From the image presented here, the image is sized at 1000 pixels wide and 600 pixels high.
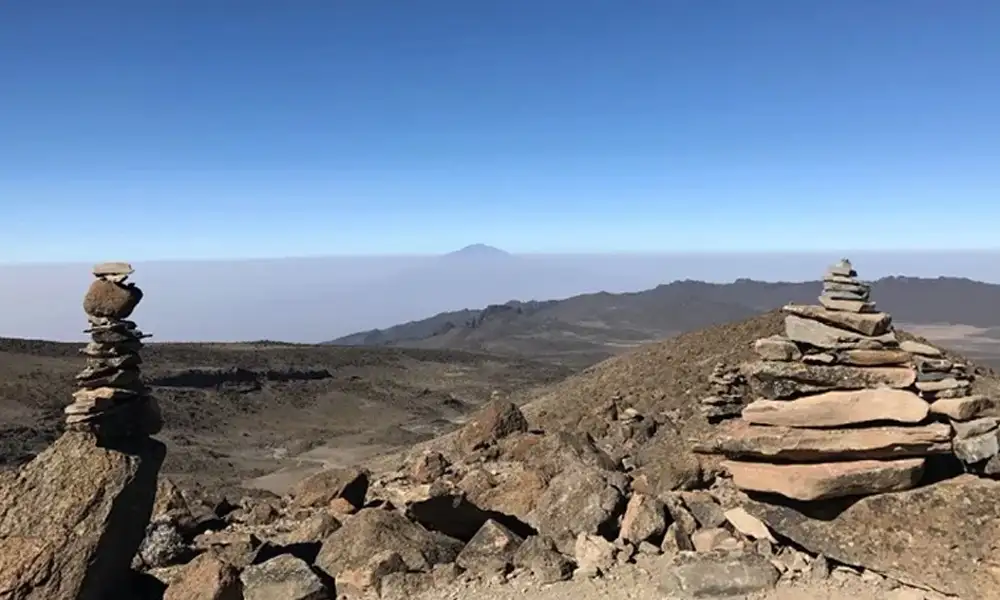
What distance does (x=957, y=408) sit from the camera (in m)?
10.1

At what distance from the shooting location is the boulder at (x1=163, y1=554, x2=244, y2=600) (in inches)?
353

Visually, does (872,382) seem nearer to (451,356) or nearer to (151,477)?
(151,477)

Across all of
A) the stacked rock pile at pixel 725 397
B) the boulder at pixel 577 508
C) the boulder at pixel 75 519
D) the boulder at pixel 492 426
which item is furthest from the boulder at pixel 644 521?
the stacked rock pile at pixel 725 397

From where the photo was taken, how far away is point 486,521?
1102 centimetres

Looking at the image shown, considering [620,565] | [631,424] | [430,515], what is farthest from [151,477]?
[631,424]

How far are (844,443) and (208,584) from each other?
7.60 m

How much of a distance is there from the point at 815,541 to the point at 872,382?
6.95 ft

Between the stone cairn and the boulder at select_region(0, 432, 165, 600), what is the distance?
0.32 metres

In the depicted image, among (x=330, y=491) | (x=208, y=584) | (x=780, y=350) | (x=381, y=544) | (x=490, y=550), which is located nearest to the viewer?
(x=208, y=584)

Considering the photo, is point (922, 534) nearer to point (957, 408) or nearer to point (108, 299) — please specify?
point (957, 408)

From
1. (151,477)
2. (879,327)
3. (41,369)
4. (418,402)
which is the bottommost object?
(418,402)

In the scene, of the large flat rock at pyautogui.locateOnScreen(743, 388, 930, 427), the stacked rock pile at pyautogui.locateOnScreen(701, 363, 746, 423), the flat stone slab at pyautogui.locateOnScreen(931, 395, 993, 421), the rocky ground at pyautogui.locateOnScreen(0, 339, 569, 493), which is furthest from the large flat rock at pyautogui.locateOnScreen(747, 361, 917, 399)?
the rocky ground at pyautogui.locateOnScreen(0, 339, 569, 493)

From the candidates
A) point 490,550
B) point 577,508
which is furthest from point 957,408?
point 490,550

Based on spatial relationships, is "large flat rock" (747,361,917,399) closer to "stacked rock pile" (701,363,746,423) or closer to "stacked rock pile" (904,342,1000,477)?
"stacked rock pile" (904,342,1000,477)
